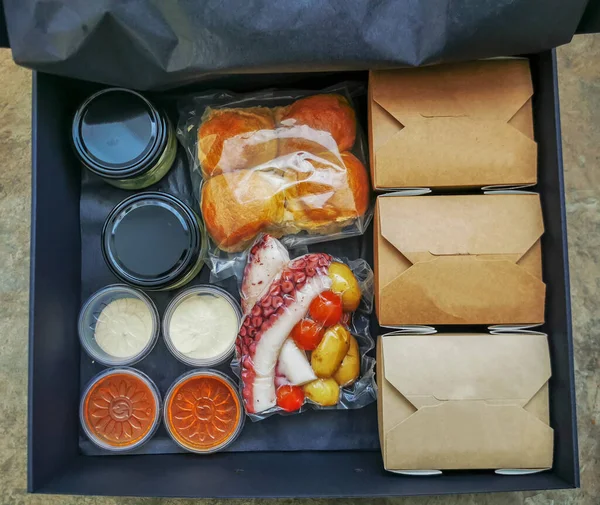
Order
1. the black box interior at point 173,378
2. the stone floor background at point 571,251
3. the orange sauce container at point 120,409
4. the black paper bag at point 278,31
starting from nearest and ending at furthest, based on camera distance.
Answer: the black paper bag at point 278,31 → the black box interior at point 173,378 → the orange sauce container at point 120,409 → the stone floor background at point 571,251

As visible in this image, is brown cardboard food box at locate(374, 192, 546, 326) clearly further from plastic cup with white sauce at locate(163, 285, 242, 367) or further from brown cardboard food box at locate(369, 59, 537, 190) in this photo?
plastic cup with white sauce at locate(163, 285, 242, 367)

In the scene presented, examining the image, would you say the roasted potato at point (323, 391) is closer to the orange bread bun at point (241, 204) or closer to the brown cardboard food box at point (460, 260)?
the brown cardboard food box at point (460, 260)

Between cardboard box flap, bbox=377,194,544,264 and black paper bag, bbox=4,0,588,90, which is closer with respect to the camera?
black paper bag, bbox=4,0,588,90

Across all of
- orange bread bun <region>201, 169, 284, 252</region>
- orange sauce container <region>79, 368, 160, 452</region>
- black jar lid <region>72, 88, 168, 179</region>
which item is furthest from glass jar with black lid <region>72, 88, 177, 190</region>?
orange sauce container <region>79, 368, 160, 452</region>

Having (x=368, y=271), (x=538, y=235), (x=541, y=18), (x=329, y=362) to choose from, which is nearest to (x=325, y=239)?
(x=368, y=271)

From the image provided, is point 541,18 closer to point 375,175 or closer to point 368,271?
point 375,175

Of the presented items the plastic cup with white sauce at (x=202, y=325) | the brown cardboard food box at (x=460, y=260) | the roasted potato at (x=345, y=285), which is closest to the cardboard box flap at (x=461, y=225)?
the brown cardboard food box at (x=460, y=260)
